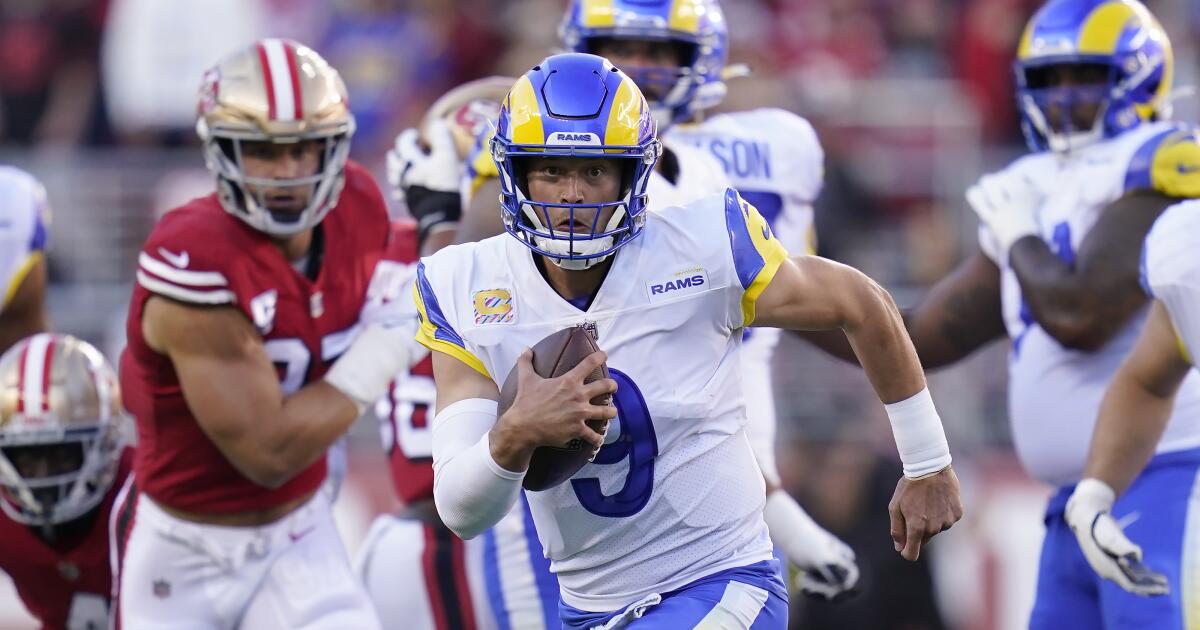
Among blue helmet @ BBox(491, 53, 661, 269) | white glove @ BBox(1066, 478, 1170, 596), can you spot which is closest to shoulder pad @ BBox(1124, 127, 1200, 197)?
white glove @ BBox(1066, 478, 1170, 596)

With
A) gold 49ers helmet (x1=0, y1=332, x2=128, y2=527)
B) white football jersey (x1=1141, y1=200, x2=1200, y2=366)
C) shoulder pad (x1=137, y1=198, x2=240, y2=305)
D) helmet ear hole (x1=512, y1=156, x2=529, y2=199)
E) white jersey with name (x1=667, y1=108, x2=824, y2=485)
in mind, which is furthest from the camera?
white jersey with name (x1=667, y1=108, x2=824, y2=485)

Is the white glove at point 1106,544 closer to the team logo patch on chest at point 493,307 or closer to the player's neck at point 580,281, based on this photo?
the player's neck at point 580,281

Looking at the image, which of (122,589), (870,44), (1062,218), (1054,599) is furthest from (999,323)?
(870,44)

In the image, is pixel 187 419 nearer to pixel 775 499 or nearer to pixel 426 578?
pixel 426 578

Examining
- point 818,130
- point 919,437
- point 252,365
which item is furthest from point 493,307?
point 818,130

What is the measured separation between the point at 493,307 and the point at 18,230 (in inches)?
107

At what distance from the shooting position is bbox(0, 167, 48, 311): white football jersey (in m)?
5.56

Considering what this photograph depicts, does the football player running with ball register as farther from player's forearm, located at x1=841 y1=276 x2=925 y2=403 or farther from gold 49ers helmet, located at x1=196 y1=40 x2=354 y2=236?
gold 49ers helmet, located at x1=196 y1=40 x2=354 y2=236

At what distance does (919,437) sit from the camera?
11.3 ft

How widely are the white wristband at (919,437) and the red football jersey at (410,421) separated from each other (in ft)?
6.07

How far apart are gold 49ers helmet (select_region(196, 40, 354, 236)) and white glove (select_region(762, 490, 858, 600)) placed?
143 cm

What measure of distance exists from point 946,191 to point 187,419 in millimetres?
4537

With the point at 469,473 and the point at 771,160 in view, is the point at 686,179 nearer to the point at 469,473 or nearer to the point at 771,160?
the point at 771,160

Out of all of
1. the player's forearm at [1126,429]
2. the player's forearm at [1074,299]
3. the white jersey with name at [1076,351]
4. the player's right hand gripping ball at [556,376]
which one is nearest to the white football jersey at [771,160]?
the white jersey with name at [1076,351]
